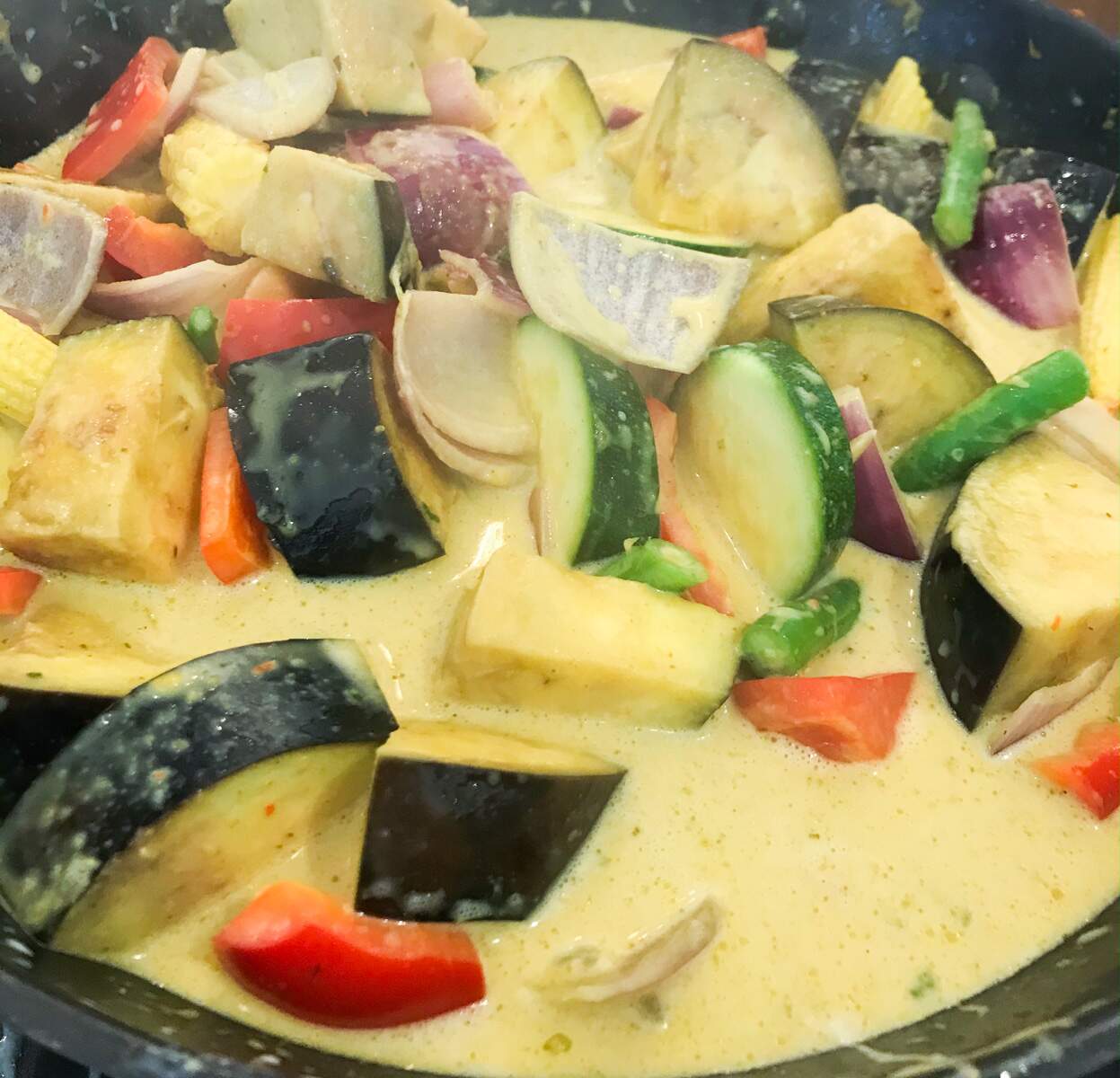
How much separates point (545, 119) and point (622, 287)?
0.89 metres

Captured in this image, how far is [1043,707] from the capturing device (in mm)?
1812

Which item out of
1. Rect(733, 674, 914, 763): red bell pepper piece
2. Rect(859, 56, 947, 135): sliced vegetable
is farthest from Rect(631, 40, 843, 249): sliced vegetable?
Rect(733, 674, 914, 763): red bell pepper piece

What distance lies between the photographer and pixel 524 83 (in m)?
2.77

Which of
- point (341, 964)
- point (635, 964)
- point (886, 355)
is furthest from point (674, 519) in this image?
point (341, 964)

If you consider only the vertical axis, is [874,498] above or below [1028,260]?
below

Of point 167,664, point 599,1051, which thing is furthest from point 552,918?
point 167,664

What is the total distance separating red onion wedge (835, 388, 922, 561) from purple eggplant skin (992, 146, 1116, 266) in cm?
106

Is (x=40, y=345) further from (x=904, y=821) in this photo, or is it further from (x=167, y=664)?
(x=904, y=821)

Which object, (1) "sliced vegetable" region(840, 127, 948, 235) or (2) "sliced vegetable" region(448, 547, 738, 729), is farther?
(1) "sliced vegetable" region(840, 127, 948, 235)

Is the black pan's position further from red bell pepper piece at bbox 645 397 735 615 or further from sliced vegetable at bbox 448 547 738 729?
red bell pepper piece at bbox 645 397 735 615

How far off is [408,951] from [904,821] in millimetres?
887

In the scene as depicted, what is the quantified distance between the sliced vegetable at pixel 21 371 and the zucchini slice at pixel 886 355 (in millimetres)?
1534

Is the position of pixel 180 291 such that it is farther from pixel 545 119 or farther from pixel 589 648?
pixel 589 648

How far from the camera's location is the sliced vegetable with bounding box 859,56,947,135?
279 cm
